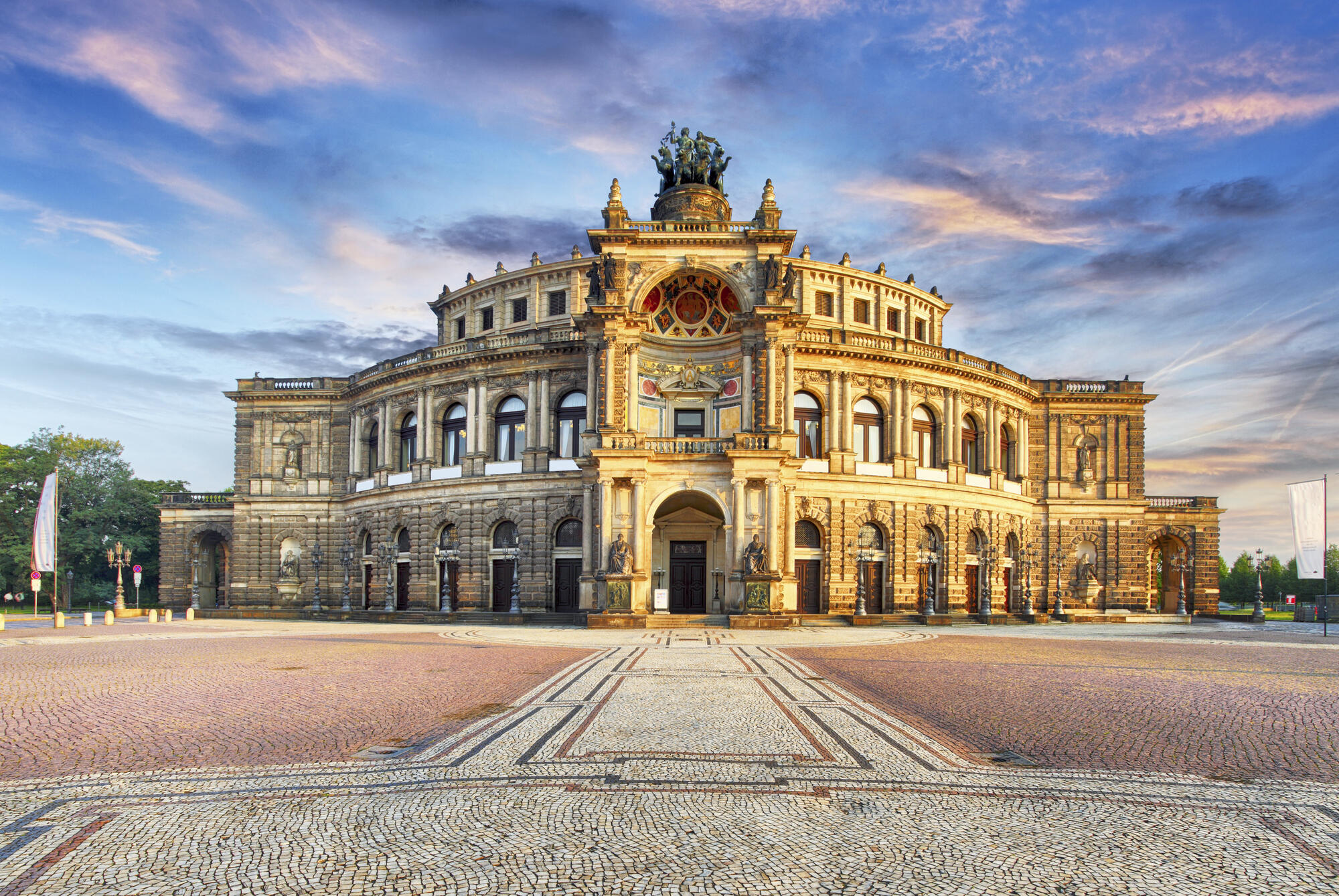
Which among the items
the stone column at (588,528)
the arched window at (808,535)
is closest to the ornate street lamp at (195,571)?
the stone column at (588,528)

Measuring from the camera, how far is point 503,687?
1594 cm

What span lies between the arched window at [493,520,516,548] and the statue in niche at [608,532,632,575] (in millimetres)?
11392

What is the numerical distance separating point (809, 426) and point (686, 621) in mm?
14564

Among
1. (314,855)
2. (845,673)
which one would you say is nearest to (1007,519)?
(845,673)

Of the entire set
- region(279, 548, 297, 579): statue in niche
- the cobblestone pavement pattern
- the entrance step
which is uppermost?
the cobblestone pavement pattern

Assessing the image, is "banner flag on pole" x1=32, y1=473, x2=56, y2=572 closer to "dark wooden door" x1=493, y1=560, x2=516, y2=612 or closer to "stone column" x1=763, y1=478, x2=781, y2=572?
"dark wooden door" x1=493, y1=560, x2=516, y2=612

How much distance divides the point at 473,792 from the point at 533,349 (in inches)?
1543

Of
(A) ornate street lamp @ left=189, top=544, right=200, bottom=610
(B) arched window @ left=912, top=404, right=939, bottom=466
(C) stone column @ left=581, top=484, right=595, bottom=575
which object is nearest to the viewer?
(C) stone column @ left=581, top=484, right=595, bottom=575

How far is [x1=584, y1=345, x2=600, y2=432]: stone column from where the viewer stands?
41531mm

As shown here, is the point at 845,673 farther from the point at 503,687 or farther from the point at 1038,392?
the point at 1038,392

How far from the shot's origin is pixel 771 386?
39344mm

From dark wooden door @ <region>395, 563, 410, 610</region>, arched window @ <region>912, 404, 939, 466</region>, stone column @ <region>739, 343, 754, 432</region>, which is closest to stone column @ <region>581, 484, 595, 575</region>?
stone column @ <region>739, 343, 754, 432</region>

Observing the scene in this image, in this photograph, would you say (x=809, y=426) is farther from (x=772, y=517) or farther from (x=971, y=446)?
(x=971, y=446)

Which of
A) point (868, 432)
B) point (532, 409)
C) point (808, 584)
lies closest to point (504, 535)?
point (532, 409)
